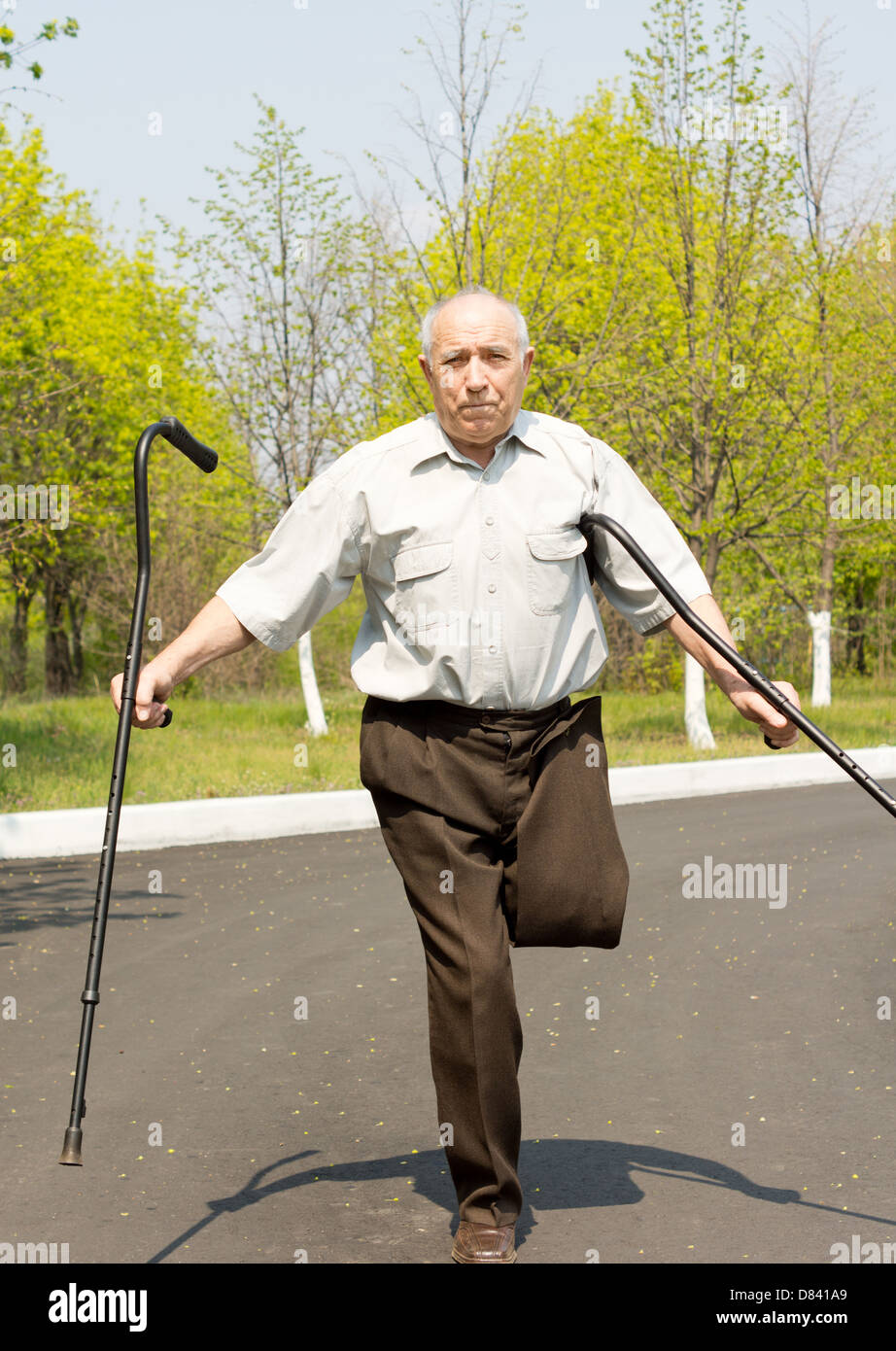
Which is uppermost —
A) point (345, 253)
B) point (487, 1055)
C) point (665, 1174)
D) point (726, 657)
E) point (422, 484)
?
point (345, 253)

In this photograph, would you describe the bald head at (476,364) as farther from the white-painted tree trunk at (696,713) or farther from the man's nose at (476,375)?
the white-painted tree trunk at (696,713)

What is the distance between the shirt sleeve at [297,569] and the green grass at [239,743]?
9.25 m

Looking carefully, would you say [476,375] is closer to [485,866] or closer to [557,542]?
[557,542]

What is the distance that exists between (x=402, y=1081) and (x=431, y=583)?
223cm

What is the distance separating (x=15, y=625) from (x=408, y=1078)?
3007 cm

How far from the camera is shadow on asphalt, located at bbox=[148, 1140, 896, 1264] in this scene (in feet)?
13.2

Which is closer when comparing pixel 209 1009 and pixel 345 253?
pixel 209 1009

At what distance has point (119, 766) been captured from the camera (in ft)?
10.7

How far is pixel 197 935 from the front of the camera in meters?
7.94

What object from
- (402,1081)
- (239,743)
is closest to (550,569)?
(402,1081)

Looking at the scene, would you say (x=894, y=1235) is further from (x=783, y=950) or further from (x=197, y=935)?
(x=197, y=935)

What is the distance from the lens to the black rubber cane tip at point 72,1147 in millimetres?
3008

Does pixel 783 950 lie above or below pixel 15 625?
below

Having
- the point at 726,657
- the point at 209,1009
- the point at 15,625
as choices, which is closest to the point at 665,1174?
the point at 726,657
